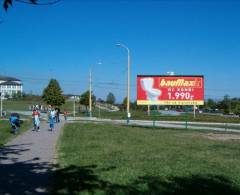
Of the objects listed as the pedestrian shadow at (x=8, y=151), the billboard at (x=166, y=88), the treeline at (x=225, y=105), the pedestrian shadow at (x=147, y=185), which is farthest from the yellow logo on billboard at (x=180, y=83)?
the treeline at (x=225, y=105)

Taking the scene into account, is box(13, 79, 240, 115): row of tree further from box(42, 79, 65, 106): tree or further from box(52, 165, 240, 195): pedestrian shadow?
box(52, 165, 240, 195): pedestrian shadow

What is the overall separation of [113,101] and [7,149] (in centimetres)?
12597

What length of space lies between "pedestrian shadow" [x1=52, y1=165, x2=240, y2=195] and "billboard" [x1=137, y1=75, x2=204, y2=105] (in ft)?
91.8

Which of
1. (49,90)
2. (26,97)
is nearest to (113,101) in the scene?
(26,97)

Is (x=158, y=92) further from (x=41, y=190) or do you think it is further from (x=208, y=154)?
(x=41, y=190)

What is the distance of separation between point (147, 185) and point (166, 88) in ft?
97.3

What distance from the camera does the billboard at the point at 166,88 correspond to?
3862 centimetres

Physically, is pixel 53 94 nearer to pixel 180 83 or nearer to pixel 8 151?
pixel 180 83

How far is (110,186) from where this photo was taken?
362 inches

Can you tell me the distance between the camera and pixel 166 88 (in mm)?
38688

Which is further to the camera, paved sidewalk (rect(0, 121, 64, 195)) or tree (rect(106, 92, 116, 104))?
tree (rect(106, 92, 116, 104))

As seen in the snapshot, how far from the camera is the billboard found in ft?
127

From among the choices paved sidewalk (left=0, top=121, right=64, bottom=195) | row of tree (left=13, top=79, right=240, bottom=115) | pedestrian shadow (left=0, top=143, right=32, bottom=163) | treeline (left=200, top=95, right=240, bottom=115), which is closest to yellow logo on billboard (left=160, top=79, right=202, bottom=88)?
pedestrian shadow (left=0, top=143, right=32, bottom=163)

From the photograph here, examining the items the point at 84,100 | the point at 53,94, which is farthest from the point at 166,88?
the point at 84,100
